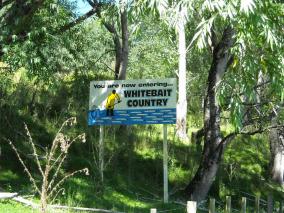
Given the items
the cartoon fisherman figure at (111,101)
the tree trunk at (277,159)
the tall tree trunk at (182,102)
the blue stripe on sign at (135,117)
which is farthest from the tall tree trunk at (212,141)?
the tree trunk at (277,159)

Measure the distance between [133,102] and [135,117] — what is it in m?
0.34

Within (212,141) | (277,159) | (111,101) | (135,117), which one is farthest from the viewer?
(277,159)

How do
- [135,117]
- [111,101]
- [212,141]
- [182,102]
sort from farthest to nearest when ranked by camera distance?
[182,102]
[212,141]
[111,101]
[135,117]

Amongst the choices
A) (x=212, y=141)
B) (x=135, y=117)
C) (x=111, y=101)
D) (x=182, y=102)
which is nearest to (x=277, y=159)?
(x=182, y=102)

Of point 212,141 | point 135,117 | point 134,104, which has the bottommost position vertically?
point 212,141

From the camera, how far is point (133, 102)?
1216cm

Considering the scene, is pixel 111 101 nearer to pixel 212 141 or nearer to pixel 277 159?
pixel 212 141

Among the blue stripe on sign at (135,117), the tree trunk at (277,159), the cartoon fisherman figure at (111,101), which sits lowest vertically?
the tree trunk at (277,159)

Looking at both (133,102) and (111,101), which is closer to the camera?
(133,102)

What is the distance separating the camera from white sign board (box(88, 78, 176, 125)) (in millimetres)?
11898

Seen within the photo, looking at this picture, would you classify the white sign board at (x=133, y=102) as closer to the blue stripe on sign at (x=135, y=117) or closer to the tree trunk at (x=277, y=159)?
the blue stripe on sign at (x=135, y=117)

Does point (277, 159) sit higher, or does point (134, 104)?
point (134, 104)

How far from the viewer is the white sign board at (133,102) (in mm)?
11898

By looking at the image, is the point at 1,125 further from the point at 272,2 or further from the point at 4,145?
the point at 272,2
